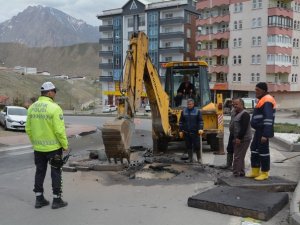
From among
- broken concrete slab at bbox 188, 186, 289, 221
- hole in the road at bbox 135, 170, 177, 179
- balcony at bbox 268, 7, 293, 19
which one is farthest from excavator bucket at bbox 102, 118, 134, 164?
balcony at bbox 268, 7, 293, 19

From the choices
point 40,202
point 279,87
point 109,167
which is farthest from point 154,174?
point 279,87

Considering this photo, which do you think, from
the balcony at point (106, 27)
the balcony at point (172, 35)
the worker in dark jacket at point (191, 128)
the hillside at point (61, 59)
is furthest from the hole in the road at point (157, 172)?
the hillside at point (61, 59)

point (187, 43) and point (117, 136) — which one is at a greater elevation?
point (187, 43)

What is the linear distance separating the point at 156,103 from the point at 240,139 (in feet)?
11.8

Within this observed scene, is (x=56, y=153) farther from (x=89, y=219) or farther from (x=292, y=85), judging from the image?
(x=292, y=85)

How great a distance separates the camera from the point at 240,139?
10.0 m

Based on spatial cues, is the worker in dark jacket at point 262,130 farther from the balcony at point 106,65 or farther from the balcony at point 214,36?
the balcony at point 106,65

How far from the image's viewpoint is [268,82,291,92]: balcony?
62.7 metres

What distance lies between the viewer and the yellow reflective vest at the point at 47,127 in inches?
290

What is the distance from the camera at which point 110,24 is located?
3506 inches

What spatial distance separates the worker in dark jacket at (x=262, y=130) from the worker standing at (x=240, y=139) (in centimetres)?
37

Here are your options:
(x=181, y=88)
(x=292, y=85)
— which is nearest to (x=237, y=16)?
(x=292, y=85)

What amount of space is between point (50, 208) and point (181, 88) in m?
8.33

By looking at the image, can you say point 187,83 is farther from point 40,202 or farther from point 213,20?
point 213,20
